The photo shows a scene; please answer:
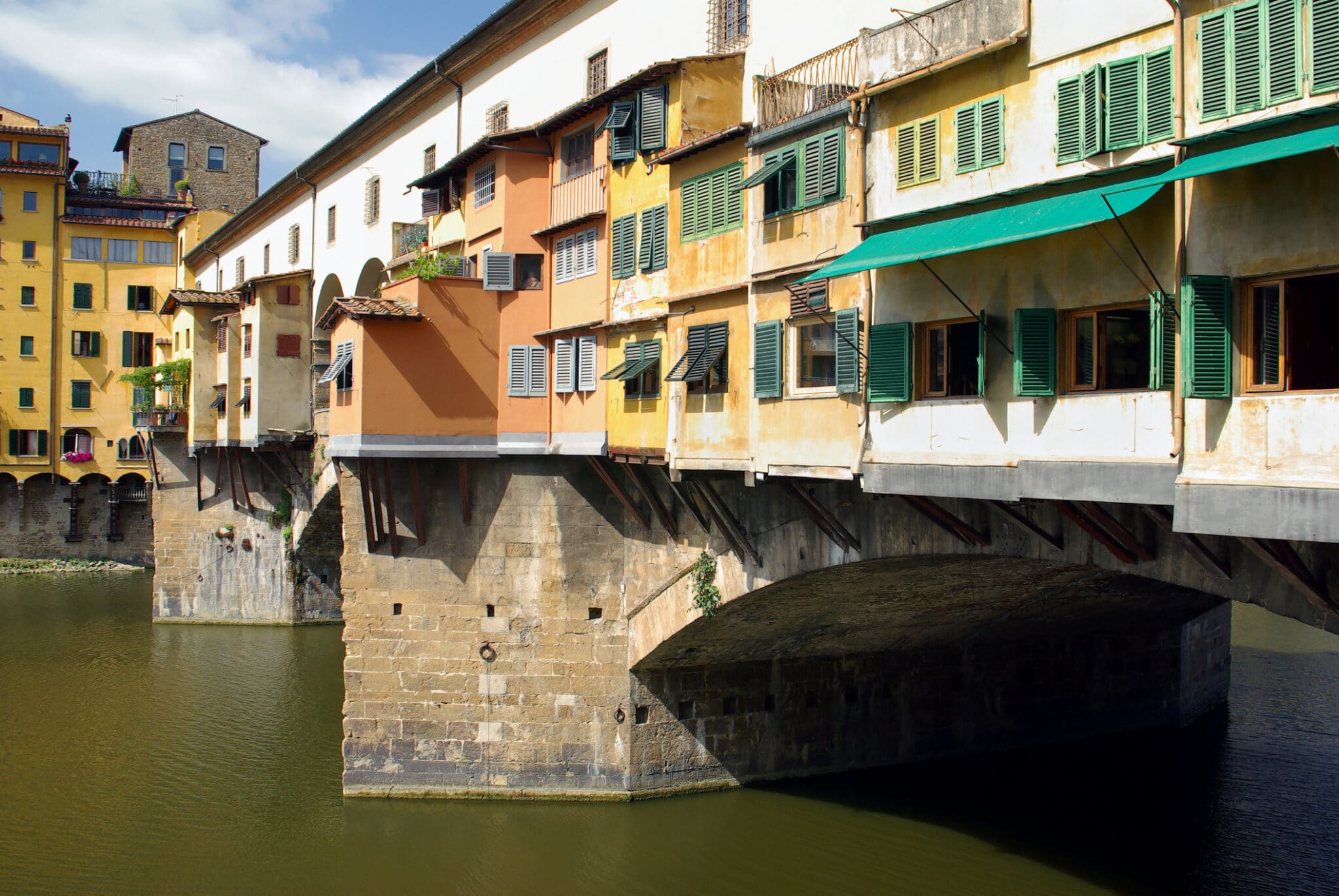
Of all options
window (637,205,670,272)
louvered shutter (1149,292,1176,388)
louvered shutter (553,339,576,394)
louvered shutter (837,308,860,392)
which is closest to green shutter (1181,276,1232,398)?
louvered shutter (1149,292,1176,388)

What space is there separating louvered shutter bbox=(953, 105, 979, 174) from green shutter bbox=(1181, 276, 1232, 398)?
123 inches

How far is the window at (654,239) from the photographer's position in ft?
61.4

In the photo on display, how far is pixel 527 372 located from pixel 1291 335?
14877 mm

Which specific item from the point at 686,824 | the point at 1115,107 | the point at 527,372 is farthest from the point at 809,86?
the point at 686,824

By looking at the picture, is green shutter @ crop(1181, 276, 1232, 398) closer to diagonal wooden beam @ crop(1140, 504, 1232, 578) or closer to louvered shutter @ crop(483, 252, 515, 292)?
diagonal wooden beam @ crop(1140, 504, 1232, 578)

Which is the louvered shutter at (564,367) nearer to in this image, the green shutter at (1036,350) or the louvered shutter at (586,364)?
the louvered shutter at (586,364)

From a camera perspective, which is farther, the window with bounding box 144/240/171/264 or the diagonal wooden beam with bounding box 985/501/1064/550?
the window with bounding box 144/240/171/264

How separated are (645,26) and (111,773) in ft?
60.0

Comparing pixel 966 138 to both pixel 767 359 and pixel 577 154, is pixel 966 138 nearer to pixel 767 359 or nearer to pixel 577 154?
pixel 767 359

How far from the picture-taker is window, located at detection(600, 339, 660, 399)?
62.6ft

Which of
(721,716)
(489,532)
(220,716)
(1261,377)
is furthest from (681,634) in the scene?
(220,716)

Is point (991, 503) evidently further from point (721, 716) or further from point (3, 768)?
point (3, 768)

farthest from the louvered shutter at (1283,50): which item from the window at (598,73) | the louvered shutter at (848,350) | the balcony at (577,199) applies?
the window at (598,73)

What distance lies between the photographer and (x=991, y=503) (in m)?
13.4
